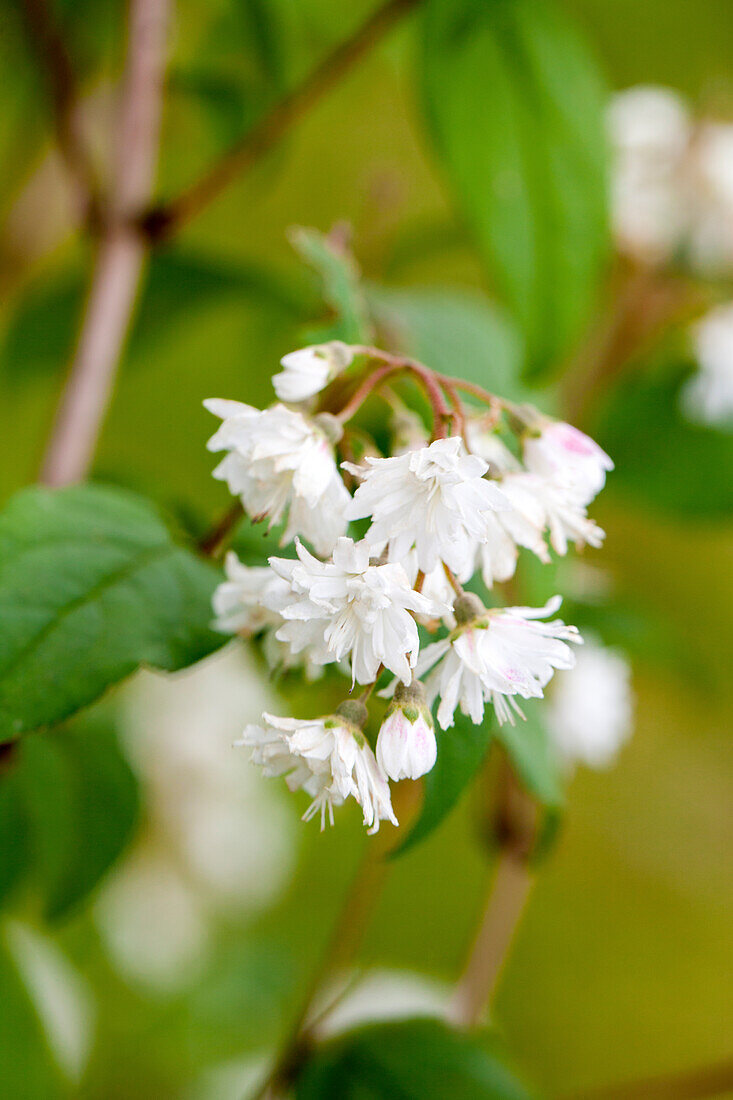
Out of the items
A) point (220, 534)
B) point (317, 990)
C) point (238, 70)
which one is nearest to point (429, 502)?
point (220, 534)

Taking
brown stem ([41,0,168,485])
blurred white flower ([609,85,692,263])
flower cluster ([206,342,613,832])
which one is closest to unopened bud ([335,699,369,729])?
flower cluster ([206,342,613,832])

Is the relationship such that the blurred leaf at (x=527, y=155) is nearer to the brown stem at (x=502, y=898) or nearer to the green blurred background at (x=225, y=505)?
the green blurred background at (x=225, y=505)

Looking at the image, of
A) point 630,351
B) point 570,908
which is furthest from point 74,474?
point 570,908

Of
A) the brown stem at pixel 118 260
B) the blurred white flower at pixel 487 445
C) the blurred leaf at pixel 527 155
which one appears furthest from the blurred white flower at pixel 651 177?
the blurred white flower at pixel 487 445

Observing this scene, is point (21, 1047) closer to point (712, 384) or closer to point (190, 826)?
point (190, 826)

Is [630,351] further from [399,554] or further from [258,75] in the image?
[399,554]

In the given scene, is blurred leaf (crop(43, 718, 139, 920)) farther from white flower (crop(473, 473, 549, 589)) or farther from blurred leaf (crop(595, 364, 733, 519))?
blurred leaf (crop(595, 364, 733, 519))
